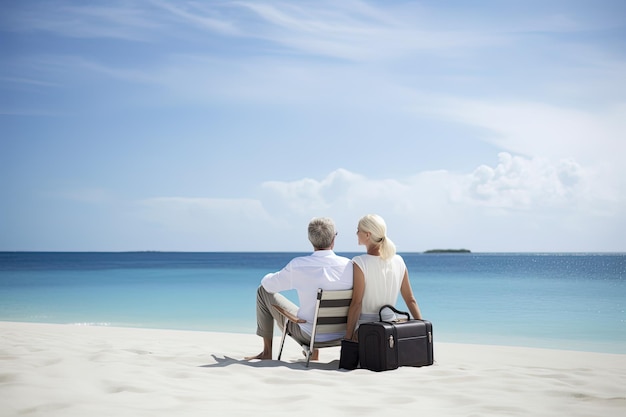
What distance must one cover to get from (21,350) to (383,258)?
9.08 feet

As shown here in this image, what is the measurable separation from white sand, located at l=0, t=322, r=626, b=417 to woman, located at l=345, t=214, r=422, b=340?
1.46 ft

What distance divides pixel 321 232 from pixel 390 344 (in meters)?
0.91

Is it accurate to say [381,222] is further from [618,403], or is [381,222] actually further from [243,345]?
[243,345]

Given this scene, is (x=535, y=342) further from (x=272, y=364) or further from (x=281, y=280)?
(x=281, y=280)

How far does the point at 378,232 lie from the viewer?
4.29 meters

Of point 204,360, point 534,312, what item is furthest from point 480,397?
point 534,312

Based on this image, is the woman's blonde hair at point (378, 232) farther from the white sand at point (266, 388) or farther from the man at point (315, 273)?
the white sand at point (266, 388)

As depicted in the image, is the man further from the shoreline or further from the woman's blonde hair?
the shoreline

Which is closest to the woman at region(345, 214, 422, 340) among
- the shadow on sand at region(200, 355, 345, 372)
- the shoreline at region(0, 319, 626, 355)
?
the shadow on sand at region(200, 355, 345, 372)

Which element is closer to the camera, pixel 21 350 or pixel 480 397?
pixel 480 397

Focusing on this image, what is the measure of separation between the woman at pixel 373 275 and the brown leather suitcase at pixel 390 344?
142 mm

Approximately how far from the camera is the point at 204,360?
4.64 meters

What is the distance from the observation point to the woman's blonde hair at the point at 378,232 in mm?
4297

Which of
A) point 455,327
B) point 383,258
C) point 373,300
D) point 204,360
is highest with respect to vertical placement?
point 383,258
